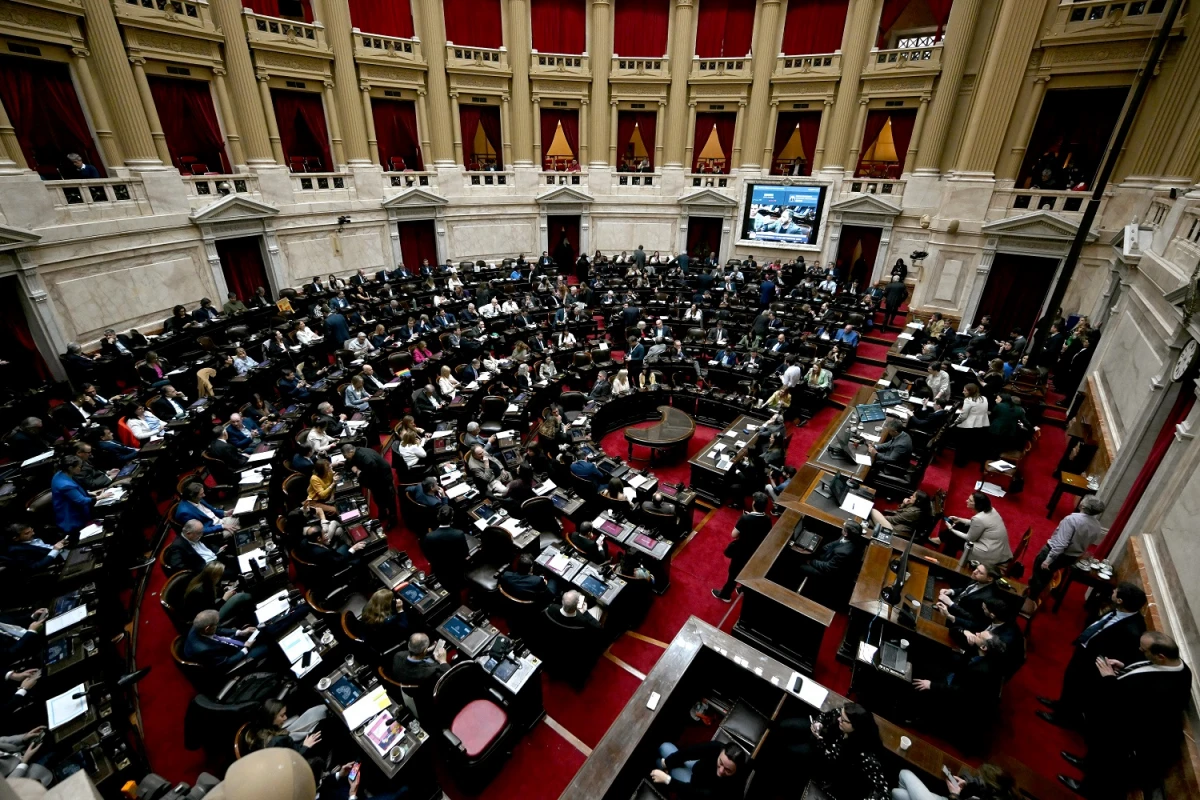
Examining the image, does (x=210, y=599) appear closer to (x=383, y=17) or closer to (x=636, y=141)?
(x=383, y=17)

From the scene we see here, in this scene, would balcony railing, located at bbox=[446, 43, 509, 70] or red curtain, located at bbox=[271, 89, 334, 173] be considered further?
balcony railing, located at bbox=[446, 43, 509, 70]

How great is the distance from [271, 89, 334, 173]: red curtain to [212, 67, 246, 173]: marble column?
157 cm

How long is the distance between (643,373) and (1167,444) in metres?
9.02

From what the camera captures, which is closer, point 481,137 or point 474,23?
point 474,23

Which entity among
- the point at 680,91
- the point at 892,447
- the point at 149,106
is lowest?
the point at 892,447

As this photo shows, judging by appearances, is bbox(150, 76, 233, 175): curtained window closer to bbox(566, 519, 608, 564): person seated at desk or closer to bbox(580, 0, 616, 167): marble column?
bbox(580, 0, 616, 167): marble column

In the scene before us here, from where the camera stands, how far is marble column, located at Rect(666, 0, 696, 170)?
21.3m

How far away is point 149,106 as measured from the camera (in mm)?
14047

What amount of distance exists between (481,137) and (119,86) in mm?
12159

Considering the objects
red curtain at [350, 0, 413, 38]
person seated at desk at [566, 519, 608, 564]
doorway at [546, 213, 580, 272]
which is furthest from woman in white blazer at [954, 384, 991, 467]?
red curtain at [350, 0, 413, 38]

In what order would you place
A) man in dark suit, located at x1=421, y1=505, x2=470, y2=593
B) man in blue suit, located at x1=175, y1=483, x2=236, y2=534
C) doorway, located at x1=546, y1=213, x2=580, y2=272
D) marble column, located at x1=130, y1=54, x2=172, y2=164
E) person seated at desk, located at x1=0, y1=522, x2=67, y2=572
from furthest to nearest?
doorway, located at x1=546, y1=213, x2=580, y2=272
marble column, located at x1=130, y1=54, x2=172, y2=164
man in blue suit, located at x1=175, y1=483, x2=236, y2=534
man in dark suit, located at x1=421, y1=505, x2=470, y2=593
person seated at desk, located at x1=0, y1=522, x2=67, y2=572

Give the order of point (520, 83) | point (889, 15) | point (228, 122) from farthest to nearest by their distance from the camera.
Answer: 1. point (520, 83)
2. point (889, 15)
3. point (228, 122)

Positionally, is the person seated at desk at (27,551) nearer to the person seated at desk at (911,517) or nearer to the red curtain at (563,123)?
the person seated at desk at (911,517)

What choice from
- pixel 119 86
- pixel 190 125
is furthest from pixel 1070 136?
pixel 119 86
